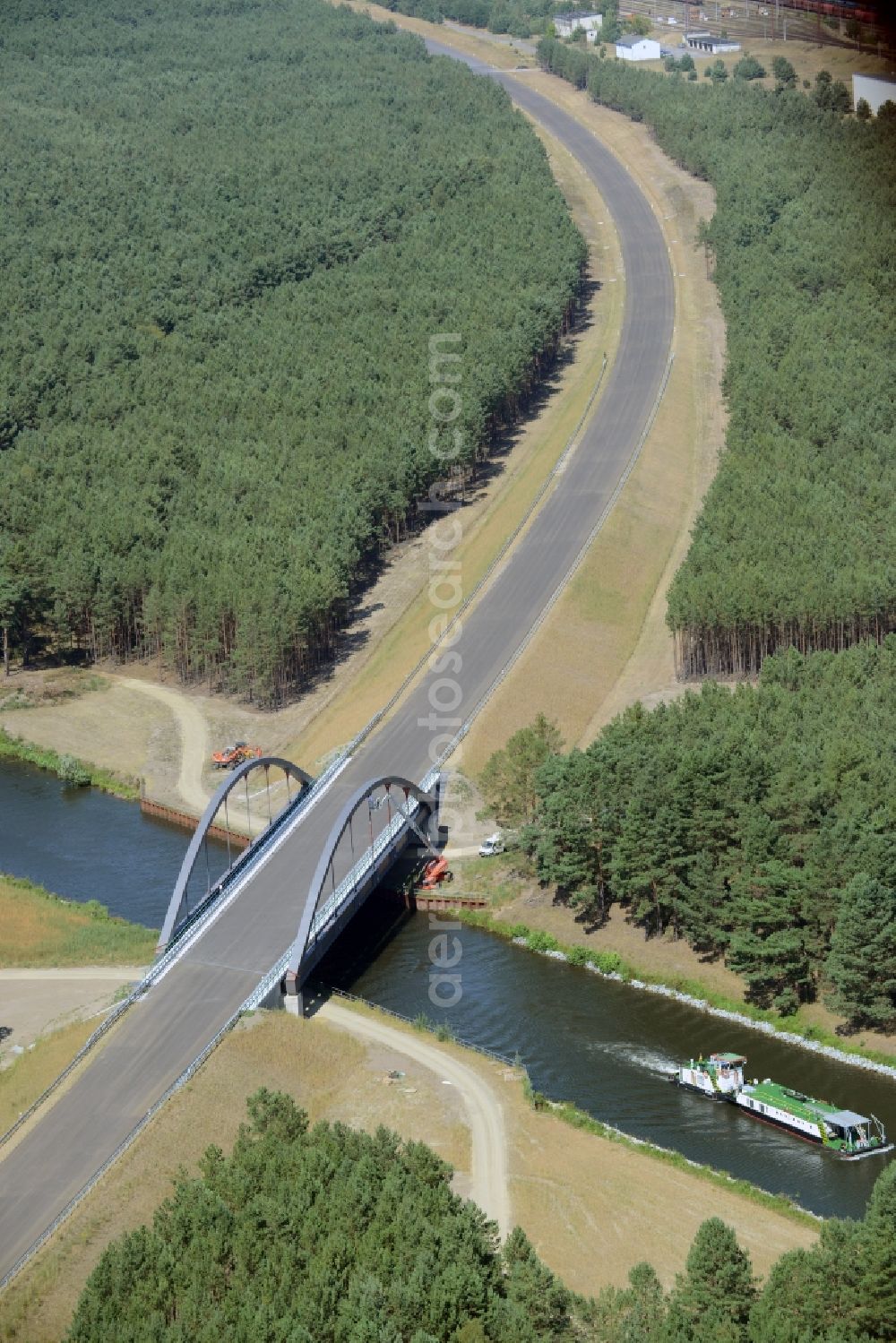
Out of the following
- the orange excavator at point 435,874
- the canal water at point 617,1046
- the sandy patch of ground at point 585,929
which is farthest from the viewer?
the orange excavator at point 435,874

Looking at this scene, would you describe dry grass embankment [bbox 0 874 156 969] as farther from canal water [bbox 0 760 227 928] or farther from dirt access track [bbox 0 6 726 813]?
dirt access track [bbox 0 6 726 813]

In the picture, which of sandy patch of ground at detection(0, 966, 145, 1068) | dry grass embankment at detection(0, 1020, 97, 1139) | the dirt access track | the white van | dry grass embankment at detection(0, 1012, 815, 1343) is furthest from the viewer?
the dirt access track

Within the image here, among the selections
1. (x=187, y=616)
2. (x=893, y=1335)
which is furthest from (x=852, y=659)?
(x=893, y=1335)

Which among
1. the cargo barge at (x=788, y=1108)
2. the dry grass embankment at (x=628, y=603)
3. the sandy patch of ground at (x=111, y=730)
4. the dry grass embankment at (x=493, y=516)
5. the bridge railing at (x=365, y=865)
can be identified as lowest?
the sandy patch of ground at (x=111, y=730)

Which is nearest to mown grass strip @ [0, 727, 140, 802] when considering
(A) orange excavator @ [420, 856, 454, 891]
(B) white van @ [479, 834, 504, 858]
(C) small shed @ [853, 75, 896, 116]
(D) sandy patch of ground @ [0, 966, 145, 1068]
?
(A) orange excavator @ [420, 856, 454, 891]

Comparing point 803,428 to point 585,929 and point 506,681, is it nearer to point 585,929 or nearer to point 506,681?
point 506,681

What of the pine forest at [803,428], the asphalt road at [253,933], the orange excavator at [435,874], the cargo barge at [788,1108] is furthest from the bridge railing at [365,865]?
the pine forest at [803,428]

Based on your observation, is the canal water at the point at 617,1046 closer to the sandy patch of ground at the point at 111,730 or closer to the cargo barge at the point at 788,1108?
the cargo barge at the point at 788,1108
